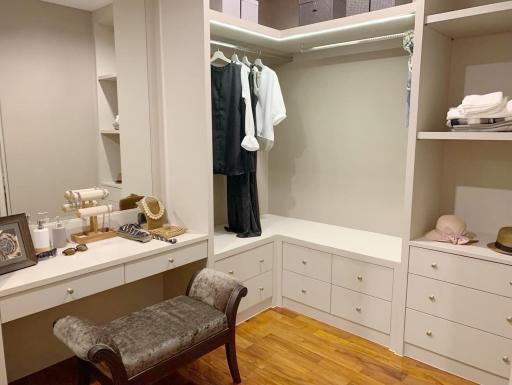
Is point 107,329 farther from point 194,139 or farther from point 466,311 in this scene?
point 466,311

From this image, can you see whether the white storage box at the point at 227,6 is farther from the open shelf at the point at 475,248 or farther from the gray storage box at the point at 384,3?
the open shelf at the point at 475,248

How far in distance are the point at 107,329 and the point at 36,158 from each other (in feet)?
3.30

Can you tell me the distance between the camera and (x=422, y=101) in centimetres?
230

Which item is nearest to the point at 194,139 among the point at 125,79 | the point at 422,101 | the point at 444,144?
the point at 125,79

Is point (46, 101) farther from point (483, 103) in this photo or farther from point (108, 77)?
point (483, 103)

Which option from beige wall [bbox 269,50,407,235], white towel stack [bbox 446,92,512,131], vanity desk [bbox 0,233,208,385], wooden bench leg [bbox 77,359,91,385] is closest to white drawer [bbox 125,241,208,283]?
vanity desk [bbox 0,233,208,385]

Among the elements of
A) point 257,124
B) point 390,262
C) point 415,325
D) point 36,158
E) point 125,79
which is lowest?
point 415,325

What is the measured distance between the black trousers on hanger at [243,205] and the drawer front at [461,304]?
3.88 feet

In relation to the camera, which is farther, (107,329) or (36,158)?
(36,158)

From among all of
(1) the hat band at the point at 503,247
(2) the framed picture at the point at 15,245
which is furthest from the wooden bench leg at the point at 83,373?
(1) the hat band at the point at 503,247

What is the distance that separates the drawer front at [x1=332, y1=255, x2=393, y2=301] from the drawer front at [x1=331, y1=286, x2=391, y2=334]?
0.04 metres

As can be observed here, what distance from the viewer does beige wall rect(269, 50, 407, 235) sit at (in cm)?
289

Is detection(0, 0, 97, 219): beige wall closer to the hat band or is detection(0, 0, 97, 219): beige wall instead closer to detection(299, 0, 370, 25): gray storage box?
detection(299, 0, 370, 25): gray storage box

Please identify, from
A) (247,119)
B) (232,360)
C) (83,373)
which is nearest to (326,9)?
(247,119)
